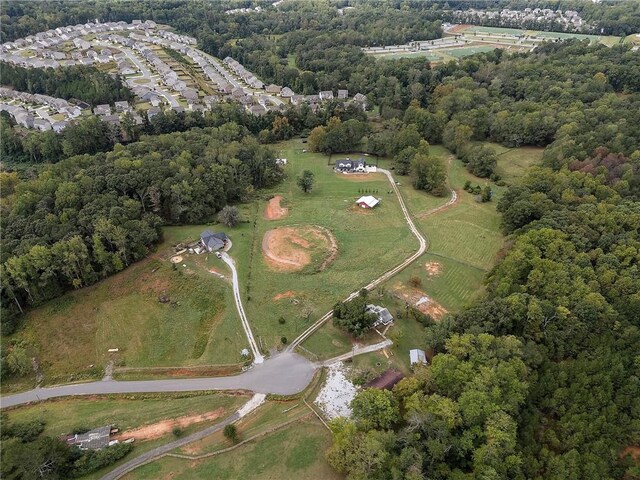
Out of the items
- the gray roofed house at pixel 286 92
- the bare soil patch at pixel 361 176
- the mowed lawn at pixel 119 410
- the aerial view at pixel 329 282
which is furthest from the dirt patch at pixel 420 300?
the gray roofed house at pixel 286 92

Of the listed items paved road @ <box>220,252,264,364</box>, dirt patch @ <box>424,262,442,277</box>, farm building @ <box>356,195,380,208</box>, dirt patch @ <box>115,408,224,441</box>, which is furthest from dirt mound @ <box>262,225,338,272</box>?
dirt patch @ <box>115,408,224,441</box>

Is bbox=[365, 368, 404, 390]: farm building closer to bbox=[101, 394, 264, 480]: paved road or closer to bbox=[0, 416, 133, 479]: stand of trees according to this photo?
bbox=[101, 394, 264, 480]: paved road

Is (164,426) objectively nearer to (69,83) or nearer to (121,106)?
(121,106)

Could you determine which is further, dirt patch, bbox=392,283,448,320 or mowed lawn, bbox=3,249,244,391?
dirt patch, bbox=392,283,448,320

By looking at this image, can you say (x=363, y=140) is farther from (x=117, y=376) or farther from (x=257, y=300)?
(x=117, y=376)

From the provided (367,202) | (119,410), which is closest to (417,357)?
(119,410)
